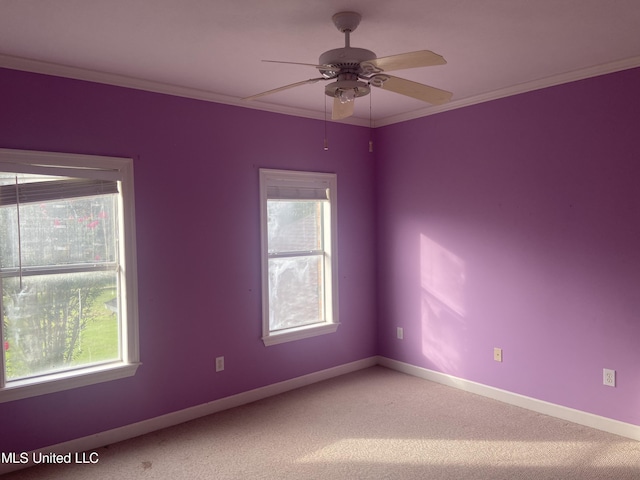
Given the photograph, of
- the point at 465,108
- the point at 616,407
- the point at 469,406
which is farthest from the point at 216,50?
the point at 616,407

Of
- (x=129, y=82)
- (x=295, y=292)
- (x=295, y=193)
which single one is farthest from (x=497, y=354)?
(x=129, y=82)

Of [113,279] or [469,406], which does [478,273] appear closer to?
[469,406]

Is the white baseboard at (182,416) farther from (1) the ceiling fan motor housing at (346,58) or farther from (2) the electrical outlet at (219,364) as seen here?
(1) the ceiling fan motor housing at (346,58)

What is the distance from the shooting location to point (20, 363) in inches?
119

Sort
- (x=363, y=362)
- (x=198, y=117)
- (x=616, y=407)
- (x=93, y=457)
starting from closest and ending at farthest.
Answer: (x=93, y=457), (x=616, y=407), (x=198, y=117), (x=363, y=362)

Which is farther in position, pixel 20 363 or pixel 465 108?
Answer: pixel 465 108

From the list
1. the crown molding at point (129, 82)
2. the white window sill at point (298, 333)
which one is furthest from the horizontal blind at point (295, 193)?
the white window sill at point (298, 333)

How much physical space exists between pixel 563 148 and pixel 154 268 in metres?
3.10

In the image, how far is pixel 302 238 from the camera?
4.45 m

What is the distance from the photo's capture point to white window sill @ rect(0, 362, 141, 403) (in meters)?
2.90

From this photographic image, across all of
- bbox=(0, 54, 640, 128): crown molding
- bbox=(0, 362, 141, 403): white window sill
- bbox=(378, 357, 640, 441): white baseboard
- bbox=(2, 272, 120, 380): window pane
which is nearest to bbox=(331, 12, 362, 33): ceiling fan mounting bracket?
bbox=(0, 54, 640, 128): crown molding

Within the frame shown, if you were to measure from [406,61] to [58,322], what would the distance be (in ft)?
8.86

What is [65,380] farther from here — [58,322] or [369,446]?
[369,446]

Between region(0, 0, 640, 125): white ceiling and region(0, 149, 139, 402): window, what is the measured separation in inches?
26.5
